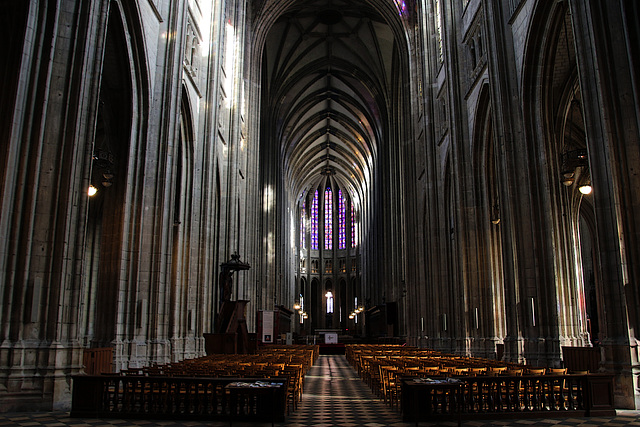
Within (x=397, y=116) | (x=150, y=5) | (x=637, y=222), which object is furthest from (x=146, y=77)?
(x=397, y=116)

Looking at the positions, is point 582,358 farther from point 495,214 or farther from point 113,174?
point 113,174

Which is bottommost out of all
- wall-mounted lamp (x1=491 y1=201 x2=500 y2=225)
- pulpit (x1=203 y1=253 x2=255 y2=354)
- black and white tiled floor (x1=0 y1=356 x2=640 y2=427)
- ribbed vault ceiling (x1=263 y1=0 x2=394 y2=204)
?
black and white tiled floor (x1=0 y1=356 x2=640 y2=427)

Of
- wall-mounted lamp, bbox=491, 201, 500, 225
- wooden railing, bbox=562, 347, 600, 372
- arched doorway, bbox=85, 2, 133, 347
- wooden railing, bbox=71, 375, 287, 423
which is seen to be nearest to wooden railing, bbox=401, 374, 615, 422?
wooden railing, bbox=71, 375, 287, 423

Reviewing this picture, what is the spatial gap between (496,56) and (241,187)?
59.4 ft

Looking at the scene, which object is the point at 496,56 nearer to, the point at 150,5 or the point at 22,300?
the point at 150,5

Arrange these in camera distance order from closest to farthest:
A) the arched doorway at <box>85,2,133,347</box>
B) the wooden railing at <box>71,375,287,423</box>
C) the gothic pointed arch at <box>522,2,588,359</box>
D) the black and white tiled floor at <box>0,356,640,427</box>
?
the black and white tiled floor at <box>0,356,640,427</box>
the wooden railing at <box>71,375,287,423</box>
the arched doorway at <box>85,2,133,347</box>
the gothic pointed arch at <box>522,2,588,359</box>

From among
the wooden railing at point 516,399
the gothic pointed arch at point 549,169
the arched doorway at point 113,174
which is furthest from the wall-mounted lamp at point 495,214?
the arched doorway at point 113,174

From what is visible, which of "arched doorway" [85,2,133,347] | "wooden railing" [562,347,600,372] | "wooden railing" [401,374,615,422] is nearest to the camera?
"wooden railing" [401,374,615,422]

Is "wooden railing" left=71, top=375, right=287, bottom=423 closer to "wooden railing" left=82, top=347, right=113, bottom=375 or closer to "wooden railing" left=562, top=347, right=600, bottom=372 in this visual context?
"wooden railing" left=82, top=347, right=113, bottom=375

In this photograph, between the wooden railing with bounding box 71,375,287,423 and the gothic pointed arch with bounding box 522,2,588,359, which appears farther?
the gothic pointed arch with bounding box 522,2,588,359

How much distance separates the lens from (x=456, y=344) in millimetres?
22297

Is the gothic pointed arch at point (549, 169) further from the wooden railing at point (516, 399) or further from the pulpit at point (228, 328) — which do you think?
the pulpit at point (228, 328)

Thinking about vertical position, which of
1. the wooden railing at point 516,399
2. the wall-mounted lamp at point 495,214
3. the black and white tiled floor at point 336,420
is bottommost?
the black and white tiled floor at point 336,420

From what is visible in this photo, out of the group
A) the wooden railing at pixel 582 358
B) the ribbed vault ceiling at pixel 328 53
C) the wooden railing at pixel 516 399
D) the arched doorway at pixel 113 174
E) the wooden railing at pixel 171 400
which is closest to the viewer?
the wooden railing at pixel 171 400
